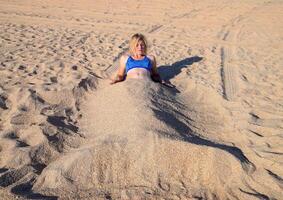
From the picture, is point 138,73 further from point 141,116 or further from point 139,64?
point 141,116

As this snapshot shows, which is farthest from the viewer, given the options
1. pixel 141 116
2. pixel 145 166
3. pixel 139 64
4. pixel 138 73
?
pixel 139 64

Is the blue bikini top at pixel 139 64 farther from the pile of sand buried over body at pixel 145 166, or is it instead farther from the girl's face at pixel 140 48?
the pile of sand buried over body at pixel 145 166

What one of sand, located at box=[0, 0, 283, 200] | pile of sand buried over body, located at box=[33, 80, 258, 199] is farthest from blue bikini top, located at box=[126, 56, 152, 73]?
pile of sand buried over body, located at box=[33, 80, 258, 199]

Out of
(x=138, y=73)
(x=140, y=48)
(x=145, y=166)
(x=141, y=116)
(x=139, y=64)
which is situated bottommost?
(x=145, y=166)

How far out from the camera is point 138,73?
5.20 metres

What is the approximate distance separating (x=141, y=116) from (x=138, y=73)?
1420mm

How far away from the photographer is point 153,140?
3469 millimetres

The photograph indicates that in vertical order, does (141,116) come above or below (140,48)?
below

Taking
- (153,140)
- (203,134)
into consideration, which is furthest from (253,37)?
(153,140)

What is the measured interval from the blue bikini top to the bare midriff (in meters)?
0.08

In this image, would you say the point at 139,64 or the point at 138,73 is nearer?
the point at 138,73

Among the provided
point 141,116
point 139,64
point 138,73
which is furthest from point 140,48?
point 141,116

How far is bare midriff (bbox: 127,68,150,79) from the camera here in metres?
5.13

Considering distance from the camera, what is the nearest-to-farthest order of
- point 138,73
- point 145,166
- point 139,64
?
point 145,166 < point 138,73 < point 139,64
